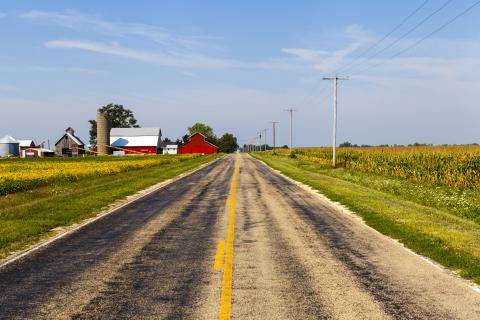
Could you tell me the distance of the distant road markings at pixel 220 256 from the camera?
25.8 ft

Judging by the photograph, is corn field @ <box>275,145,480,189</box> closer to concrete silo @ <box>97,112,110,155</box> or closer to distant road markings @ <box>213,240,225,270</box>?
distant road markings @ <box>213,240,225,270</box>

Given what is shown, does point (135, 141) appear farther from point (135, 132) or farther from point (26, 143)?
point (26, 143)

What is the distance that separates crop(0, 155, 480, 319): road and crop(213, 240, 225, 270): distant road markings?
0.07 ft

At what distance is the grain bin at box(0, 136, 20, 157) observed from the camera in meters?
124

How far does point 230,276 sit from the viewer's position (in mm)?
7246

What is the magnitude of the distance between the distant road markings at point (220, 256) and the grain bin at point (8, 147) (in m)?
131

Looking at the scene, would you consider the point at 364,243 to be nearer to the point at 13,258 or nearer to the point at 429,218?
the point at 429,218

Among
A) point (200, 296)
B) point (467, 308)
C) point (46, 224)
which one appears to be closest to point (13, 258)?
point (46, 224)

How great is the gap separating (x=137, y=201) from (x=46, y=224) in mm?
5732

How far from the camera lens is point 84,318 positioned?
5469 mm

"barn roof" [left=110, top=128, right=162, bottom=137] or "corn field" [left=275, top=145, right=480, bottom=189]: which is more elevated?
"barn roof" [left=110, top=128, right=162, bottom=137]

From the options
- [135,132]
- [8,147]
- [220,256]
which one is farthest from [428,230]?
[8,147]

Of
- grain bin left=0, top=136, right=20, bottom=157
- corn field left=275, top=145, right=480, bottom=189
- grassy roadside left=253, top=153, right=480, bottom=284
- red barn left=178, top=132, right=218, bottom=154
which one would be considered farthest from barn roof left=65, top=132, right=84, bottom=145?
grassy roadside left=253, top=153, right=480, bottom=284

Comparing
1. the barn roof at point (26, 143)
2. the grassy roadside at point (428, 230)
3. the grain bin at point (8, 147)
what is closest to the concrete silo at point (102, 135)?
the grain bin at point (8, 147)
